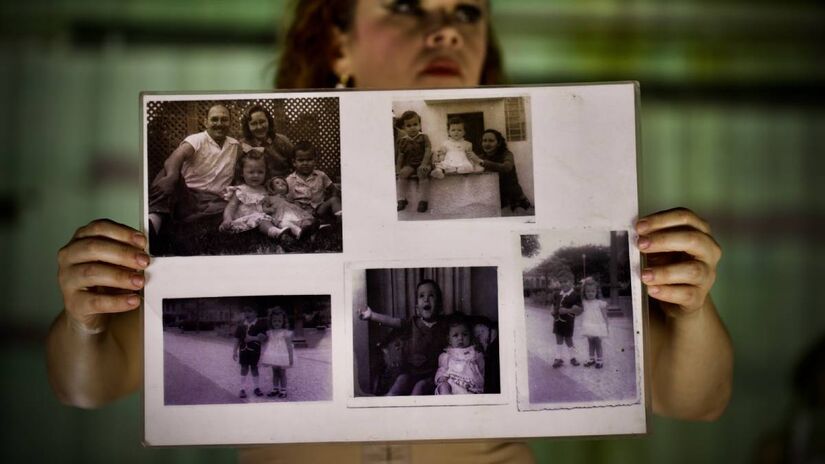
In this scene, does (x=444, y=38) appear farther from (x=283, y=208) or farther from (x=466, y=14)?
(x=283, y=208)

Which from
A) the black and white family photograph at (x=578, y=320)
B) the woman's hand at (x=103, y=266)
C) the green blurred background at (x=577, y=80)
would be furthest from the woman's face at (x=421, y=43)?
the green blurred background at (x=577, y=80)

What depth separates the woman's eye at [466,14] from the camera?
3.89 ft

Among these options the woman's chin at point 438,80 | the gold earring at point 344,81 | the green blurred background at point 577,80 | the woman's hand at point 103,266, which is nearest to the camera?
the woman's hand at point 103,266

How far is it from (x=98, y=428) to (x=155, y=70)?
4.14 feet

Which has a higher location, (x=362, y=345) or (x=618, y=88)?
(x=618, y=88)

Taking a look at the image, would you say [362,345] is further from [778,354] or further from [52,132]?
[778,354]

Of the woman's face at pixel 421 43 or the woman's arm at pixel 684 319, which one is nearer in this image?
the woman's arm at pixel 684 319

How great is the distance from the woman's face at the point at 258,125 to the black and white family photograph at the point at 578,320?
0.31 m

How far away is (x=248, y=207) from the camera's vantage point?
2.92 ft

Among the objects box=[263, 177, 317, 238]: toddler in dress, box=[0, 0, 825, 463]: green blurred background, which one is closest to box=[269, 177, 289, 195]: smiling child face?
box=[263, 177, 317, 238]: toddler in dress

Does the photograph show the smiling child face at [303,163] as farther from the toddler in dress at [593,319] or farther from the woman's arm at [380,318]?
the toddler in dress at [593,319]

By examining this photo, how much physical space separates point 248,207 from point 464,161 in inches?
9.6

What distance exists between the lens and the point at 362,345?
2.93ft

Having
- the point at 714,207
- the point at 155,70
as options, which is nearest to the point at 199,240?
the point at 155,70
